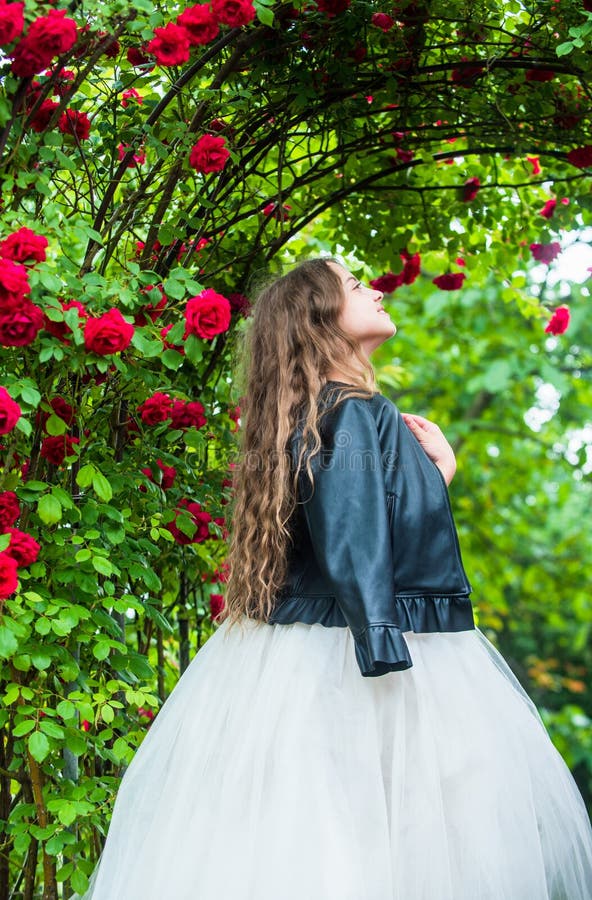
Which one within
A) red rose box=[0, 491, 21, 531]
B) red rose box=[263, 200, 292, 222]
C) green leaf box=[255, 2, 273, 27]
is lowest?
red rose box=[0, 491, 21, 531]

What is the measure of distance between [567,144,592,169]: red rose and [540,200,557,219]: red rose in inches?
15.3

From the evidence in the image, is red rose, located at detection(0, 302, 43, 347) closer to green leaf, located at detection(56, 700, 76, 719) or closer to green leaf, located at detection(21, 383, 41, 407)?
green leaf, located at detection(21, 383, 41, 407)

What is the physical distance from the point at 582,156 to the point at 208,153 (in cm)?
117

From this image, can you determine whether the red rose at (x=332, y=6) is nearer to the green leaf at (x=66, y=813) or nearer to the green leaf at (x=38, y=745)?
the green leaf at (x=38, y=745)

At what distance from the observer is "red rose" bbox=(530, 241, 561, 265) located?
3074mm

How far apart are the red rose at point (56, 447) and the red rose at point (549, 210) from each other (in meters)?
1.79

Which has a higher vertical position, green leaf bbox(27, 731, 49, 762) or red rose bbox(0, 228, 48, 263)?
red rose bbox(0, 228, 48, 263)

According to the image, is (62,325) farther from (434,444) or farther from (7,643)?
(434,444)

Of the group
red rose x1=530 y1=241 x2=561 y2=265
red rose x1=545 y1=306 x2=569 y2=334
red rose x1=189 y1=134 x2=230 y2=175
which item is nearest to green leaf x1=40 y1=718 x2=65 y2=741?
red rose x1=189 y1=134 x2=230 y2=175

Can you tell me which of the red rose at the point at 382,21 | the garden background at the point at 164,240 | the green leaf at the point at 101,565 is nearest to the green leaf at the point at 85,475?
Result: the garden background at the point at 164,240

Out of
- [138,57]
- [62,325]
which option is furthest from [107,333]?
[138,57]

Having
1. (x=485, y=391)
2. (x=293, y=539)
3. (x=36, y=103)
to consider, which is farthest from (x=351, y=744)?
(x=485, y=391)

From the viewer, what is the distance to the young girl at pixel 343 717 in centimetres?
165

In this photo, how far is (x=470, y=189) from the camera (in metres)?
2.94
